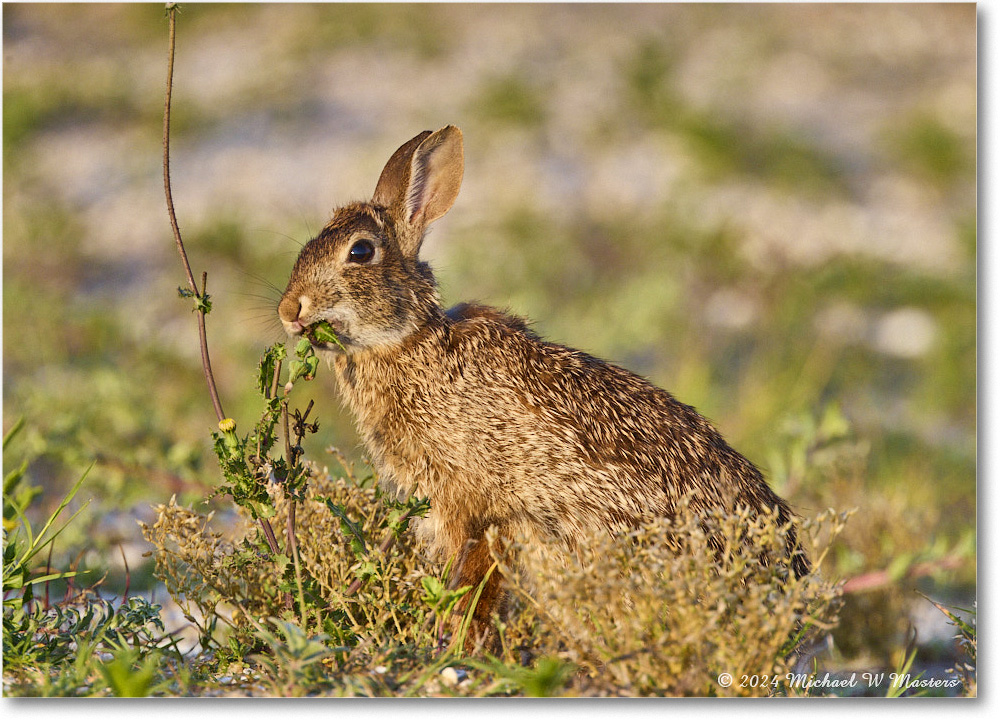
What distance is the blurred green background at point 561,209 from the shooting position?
5348 mm

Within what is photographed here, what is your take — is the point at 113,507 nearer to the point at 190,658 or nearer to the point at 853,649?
the point at 190,658

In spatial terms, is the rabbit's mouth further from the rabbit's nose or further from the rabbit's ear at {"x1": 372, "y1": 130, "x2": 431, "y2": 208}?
the rabbit's ear at {"x1": 372, "y1": 130, "x2": 431, "y2": 208}

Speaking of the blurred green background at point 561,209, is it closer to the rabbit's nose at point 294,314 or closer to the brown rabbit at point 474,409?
the brown rabbit at point 474,409

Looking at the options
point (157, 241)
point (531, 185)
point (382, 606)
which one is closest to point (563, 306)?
point (531, 185)

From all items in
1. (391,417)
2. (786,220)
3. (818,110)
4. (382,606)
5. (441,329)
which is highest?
(818,110)

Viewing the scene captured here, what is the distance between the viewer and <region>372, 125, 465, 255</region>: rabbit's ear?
11.3 ft

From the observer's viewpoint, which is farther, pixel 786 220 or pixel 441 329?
pixel 786 220

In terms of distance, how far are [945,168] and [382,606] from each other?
23.0ft

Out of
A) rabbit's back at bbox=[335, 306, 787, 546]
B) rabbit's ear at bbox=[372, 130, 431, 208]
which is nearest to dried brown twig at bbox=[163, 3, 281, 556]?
rabbit's back at bbox=[335, 306, 787, 546]

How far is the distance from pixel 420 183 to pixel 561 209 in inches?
198

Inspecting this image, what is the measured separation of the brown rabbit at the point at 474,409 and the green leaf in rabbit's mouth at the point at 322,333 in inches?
1.1

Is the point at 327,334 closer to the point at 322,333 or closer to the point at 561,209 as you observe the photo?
the point at 322,333

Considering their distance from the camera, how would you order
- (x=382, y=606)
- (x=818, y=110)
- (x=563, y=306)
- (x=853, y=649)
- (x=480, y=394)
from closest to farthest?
(x=382, y=606)
(x=480, y=394)
(x=853, y=649)
(x=563, y=306)
(x=818, y=110)

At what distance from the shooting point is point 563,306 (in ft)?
24.1
